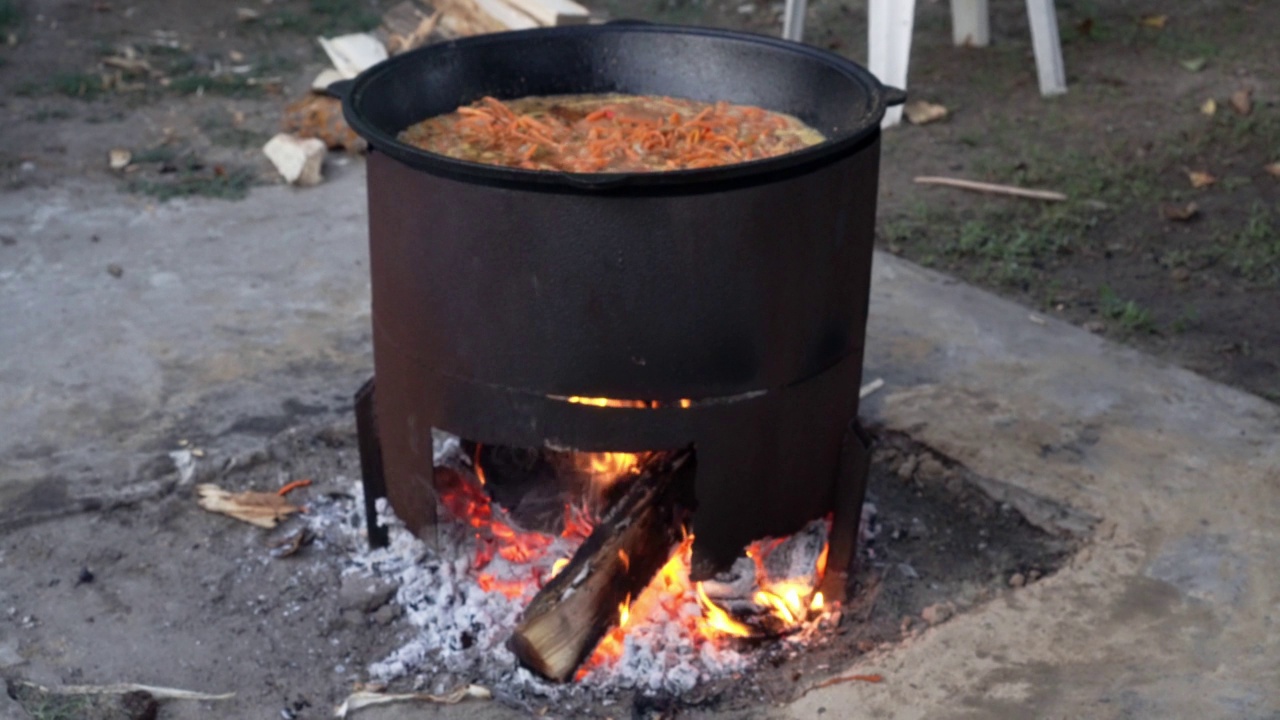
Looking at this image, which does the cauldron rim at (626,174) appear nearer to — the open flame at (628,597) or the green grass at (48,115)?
the open flame at (628,597)

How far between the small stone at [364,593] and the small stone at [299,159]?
126 inches

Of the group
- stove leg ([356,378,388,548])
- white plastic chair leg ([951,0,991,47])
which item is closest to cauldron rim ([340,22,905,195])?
stove leg ([356,378,388,548])

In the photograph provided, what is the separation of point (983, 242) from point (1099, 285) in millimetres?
557

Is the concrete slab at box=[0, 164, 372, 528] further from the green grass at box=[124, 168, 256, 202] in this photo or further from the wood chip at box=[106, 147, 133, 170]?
the wood chip at box=[106, 147, 133, 170]

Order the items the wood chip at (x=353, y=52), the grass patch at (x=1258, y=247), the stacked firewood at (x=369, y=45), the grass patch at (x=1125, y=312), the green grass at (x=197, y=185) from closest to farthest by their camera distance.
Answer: the grass patch at (x=1125, y=312) < the grass patch at (x=1258, y=247) < the green grass at (x=197, y=185) < the stacked firewood at (x=369, y=45) < the wood chip at (x=353, y=52)

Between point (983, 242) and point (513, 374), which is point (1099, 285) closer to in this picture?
point (983, 242)

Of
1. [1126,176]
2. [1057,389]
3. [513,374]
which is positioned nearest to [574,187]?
[513,374]

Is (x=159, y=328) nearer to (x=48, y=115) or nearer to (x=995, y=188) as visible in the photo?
(x=48, y=115)

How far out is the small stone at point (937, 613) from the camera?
3281 mm

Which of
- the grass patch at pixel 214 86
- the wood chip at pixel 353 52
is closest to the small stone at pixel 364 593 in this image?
the wood chip at pixel 353 52

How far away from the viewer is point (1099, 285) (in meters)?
5.32

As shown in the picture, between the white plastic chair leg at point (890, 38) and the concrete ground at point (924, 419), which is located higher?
the white plastic chair leg at point (890, 38)

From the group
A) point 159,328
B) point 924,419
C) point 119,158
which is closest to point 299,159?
point 119,158

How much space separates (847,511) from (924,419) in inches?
38.5
